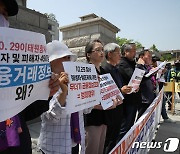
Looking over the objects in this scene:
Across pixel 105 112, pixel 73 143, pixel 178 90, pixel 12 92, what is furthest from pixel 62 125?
pixel 178 90

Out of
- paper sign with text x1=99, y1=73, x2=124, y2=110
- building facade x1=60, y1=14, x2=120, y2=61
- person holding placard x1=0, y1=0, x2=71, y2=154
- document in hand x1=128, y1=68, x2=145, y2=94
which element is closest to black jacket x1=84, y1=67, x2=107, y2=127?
paper sign with text x1=99, y1=73, x2=124, y2=110

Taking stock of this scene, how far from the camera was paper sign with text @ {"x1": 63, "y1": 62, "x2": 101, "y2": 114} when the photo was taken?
4.81 ft

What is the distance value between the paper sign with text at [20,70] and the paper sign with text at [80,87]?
0.86ft

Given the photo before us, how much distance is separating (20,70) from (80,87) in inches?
24.2

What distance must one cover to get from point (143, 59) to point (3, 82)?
4.16 meters

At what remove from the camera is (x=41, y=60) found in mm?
1184

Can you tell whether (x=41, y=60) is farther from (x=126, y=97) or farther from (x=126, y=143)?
(x=126, y=97)

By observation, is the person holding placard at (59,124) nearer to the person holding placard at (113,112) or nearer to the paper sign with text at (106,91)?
the paper sign with text at (106,91)

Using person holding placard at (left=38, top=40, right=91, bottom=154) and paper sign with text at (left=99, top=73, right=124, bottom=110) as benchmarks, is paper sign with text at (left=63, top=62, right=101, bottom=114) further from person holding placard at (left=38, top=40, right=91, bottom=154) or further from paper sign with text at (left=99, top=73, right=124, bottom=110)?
paper sign with text at (left=99, top=73, right=124, bottom=110)

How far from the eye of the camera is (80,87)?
159 cm

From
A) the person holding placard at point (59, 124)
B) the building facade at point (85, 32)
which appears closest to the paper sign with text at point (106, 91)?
the person holding placard at point (59, 124)

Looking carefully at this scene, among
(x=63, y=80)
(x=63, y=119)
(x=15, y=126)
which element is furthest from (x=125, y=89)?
(x=15, y=126)

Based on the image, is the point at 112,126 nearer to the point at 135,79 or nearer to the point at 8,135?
the point at 135,79

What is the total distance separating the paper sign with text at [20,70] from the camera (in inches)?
38.1
